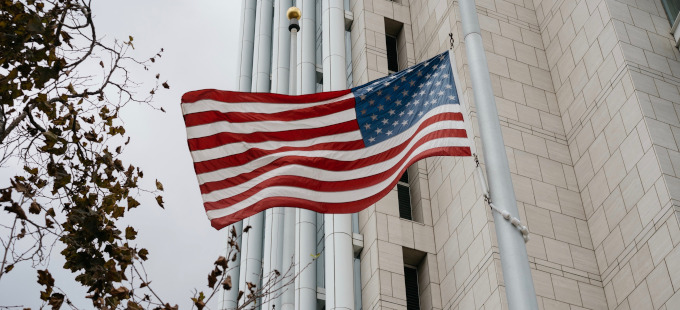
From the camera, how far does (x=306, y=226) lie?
2711cm

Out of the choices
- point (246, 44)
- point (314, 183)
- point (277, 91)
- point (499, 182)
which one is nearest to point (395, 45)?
point (277, 91)

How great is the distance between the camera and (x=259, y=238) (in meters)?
30.4

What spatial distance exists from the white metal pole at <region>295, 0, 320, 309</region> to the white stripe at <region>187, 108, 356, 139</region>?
931cm

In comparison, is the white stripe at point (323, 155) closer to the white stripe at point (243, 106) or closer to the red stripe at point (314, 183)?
the red stripe at point (314, 183)

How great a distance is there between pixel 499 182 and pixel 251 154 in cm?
410

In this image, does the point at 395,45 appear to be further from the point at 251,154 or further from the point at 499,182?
the point at 499,182

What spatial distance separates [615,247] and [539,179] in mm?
3093

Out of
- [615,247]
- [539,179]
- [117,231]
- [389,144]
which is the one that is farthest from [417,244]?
[117,231]

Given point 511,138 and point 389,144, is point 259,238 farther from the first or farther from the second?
point 389,144

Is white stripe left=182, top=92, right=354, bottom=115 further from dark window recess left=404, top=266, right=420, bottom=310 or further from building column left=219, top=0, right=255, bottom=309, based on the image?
building column left=219, top=0, right=255, bottom=309

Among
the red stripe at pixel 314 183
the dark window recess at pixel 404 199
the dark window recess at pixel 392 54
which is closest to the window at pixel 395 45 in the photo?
the dark window recess at pixel 392 54

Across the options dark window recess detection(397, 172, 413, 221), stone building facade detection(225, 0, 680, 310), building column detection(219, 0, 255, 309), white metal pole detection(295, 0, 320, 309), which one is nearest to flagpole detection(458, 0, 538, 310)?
stone building facade detection(225, 0, 680, 310)

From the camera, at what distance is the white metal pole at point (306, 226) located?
83.8 feet

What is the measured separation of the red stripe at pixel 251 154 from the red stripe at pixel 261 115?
466 millimetres
